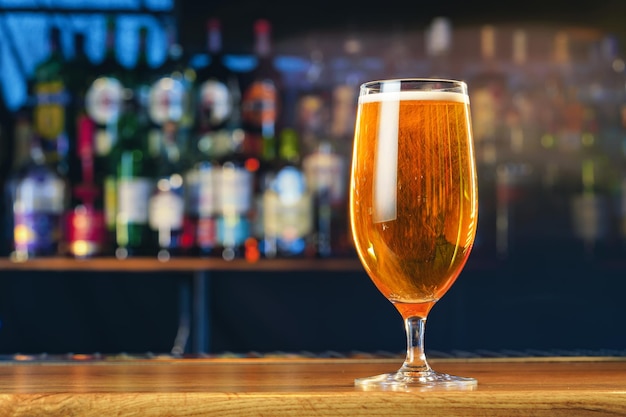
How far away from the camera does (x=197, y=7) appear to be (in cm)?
260

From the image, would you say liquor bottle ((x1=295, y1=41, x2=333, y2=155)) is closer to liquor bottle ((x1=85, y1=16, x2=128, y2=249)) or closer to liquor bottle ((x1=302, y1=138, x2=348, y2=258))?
liquor bottle ((x1=302, y1=138, x2=348, y2=258))

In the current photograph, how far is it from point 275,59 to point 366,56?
8.7 inches

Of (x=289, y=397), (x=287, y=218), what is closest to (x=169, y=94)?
Answer: (x=287, y=218)

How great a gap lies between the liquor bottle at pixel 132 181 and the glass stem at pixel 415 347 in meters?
1.75

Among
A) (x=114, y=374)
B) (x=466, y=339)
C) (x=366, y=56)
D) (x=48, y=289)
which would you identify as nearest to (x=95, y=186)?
(x=48, y=289)

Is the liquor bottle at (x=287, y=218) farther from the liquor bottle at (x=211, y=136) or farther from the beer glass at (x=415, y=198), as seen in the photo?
the beer glass at (x=415, y=198)

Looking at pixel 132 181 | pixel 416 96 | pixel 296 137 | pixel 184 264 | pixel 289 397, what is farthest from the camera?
pixel 296 137

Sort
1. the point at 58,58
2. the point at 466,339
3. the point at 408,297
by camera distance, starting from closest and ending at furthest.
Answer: the point at 408,297, the point at 466,339, the point at 58,58

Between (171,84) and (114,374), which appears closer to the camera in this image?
(114,374)

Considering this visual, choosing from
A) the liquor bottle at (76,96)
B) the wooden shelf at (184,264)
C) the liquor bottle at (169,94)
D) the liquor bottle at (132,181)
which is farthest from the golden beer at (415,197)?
the liquor bottle at (76,96)

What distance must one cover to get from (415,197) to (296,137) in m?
1.86

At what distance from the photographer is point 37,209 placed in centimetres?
245

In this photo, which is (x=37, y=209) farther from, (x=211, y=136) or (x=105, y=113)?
(x=211, y=136)

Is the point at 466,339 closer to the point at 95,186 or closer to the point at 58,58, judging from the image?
the point at 95,186
